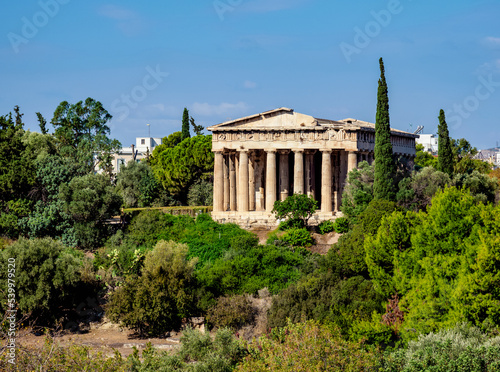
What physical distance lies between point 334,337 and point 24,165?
30539 mm

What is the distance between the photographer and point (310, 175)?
174 ft

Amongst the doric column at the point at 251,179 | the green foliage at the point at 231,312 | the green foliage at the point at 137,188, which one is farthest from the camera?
the green foliage at the point at 137,188

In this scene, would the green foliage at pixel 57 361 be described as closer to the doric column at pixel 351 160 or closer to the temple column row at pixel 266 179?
the temple column row at pixel 266 179

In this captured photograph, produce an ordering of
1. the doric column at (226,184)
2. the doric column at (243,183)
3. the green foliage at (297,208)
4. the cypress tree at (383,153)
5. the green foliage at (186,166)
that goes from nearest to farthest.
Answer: the cypress tree at (383,153), the green foliage at (297,208), the doric column at (243,183), the doric column at (226,184), the green foliage at (186,166)

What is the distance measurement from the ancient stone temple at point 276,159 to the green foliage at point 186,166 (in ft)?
36.1

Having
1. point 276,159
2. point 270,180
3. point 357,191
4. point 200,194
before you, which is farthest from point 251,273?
point 200,194

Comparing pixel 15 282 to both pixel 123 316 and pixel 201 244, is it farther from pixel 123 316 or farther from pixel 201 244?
pixel 201 244

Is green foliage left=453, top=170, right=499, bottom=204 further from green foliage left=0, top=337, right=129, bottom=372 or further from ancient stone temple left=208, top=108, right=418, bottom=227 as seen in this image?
green foliage left=0, top=337, right=129, bottom=372

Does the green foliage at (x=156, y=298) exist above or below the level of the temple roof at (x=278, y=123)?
below

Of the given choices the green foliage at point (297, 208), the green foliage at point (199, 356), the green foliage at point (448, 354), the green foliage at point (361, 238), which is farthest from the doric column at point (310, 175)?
the green foliage at point (448, 354)

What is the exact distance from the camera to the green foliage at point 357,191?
150 ft

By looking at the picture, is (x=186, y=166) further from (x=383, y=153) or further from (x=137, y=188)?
(x=383, y=153)

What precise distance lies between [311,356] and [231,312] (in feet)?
40.7

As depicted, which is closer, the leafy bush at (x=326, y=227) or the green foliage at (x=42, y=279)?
the green foliage at (x=42, y=279)
